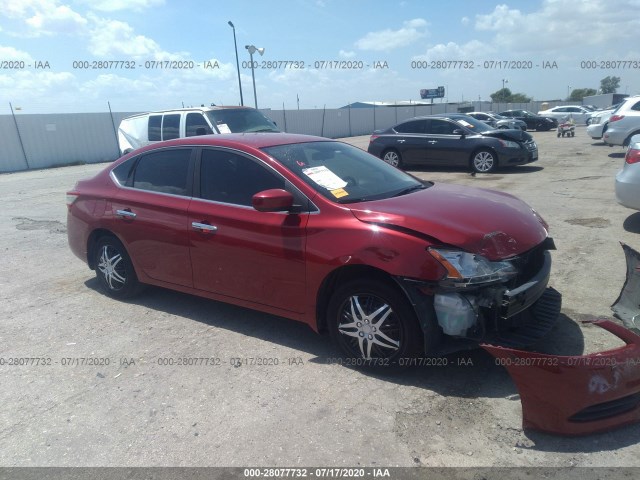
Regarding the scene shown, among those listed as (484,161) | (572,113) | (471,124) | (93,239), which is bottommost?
(572,113)

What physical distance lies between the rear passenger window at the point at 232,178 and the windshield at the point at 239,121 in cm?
625

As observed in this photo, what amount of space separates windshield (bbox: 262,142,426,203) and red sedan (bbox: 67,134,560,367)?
0.02 m

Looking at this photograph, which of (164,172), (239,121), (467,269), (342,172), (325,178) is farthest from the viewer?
(239,121)

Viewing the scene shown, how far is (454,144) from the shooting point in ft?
43.3

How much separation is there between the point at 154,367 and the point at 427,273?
2188mm

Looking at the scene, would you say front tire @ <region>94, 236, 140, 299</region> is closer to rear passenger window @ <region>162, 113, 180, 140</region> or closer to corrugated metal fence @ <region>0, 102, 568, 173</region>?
rear passenger window @ <region>162, 113, 180, 140</region>

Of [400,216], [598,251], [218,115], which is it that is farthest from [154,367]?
[218,115]

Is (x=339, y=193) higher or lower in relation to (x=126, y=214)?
higher

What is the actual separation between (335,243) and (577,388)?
170 cm

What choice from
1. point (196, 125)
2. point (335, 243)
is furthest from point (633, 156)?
point (196, 125)

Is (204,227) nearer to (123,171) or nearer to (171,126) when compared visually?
(123,171)

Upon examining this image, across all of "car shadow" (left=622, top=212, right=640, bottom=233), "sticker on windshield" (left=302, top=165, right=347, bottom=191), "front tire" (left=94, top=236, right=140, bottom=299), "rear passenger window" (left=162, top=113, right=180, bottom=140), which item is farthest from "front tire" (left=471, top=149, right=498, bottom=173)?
"front tire" (left=94, top=236, right=140, bottom=299)

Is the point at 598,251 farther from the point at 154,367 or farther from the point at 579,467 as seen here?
the point at 154,367

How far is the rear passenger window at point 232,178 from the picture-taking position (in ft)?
13.1
